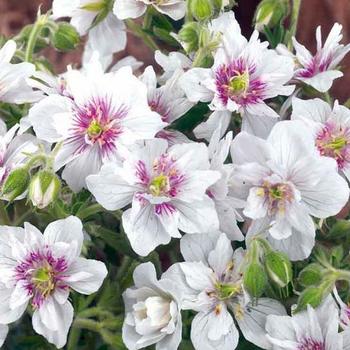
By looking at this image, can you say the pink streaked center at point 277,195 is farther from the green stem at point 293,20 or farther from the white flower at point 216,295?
the green stem at point 293,20

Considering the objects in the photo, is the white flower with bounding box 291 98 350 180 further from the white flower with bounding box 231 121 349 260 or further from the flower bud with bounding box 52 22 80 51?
the flower bud with bounding box 52 22 80 51

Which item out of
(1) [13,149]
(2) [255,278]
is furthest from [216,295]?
(1) [13,149]

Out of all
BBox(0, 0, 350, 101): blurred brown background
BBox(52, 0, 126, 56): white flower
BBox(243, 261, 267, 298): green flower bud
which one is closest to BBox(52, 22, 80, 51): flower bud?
BBox(52, 0, 126, 56): white flower

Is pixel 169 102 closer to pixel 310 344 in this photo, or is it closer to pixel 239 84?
pixel 239 84

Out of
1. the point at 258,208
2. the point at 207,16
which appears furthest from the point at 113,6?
the point at 258,208

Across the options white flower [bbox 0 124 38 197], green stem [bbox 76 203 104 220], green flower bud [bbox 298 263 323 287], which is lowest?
green flower bud [bbox 298 263 323 287]

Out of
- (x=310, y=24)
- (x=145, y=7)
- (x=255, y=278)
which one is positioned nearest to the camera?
(x=255, y=278)

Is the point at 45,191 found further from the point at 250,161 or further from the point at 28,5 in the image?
the point at 28,5
